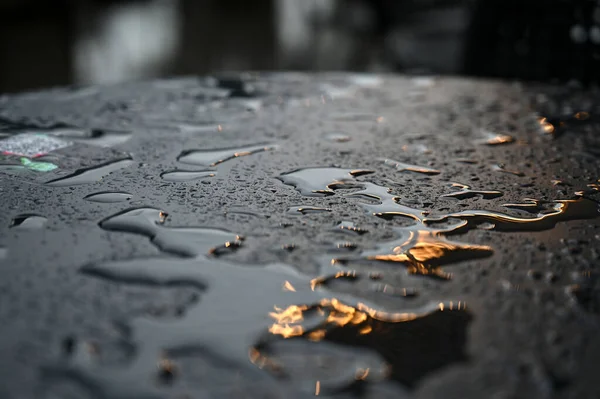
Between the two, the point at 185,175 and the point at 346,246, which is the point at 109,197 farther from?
the point at 346,246

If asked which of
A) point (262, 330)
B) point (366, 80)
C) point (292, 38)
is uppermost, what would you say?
point (292, 38)

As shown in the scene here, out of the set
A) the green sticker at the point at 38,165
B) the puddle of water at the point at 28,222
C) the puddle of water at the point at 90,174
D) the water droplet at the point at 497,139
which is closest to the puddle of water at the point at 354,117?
the water droplet at the point at 497,139

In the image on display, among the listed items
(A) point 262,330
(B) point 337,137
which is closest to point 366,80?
(B) point 337,137

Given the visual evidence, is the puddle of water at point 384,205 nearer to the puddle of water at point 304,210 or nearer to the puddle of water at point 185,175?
the puddle of water at point 304,210

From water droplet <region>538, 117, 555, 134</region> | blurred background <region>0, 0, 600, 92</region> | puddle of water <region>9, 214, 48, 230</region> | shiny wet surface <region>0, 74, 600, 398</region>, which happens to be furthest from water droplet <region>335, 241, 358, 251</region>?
blurred background <region>0, 0, 600, 92</region>

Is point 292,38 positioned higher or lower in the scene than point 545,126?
higher

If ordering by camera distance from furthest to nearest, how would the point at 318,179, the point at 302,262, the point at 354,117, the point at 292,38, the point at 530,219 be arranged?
the point at 292,38
the point at 354,117
the point at 318,179
the point at 530,219
the point at 302,262
